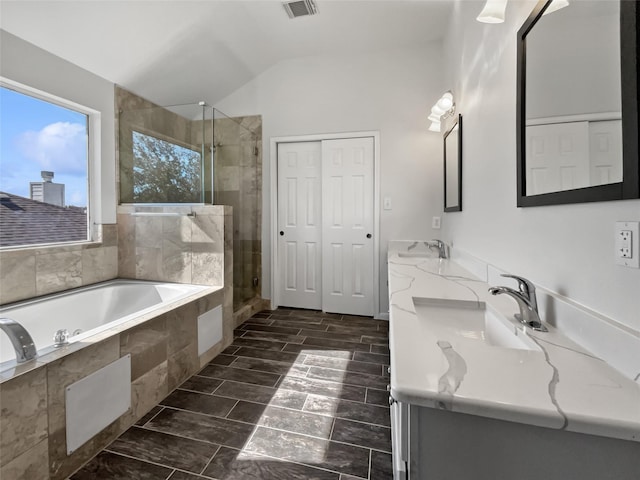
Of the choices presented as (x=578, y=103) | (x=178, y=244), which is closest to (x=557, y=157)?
A: (x=578, y=103)

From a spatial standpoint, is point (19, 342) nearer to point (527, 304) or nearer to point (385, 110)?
point (527, 304)

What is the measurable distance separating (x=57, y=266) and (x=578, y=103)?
3.00 meters

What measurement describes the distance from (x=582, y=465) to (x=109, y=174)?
3217 millimetres

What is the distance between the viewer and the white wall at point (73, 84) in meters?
1.84

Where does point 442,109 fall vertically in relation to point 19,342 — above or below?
above

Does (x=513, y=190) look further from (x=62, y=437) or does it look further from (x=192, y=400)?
(x=62, y=437)

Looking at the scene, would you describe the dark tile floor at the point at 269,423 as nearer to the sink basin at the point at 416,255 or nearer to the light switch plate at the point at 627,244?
the sink basin at the point at 416,255

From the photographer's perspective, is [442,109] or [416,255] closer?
[442,109]

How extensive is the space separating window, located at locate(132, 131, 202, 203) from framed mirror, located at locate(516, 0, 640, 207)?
244 cm

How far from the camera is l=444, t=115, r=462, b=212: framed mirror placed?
2.14 meters

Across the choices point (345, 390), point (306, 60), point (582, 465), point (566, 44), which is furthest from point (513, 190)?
point (306, 60)

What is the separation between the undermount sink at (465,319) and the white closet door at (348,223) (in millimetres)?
2058

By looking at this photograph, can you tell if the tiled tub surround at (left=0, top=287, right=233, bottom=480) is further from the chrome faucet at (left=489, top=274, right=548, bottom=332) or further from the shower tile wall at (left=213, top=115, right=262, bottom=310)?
the chrome faucet at (left=489, top=274, right=548, bottom=332)

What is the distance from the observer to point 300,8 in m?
2.49
